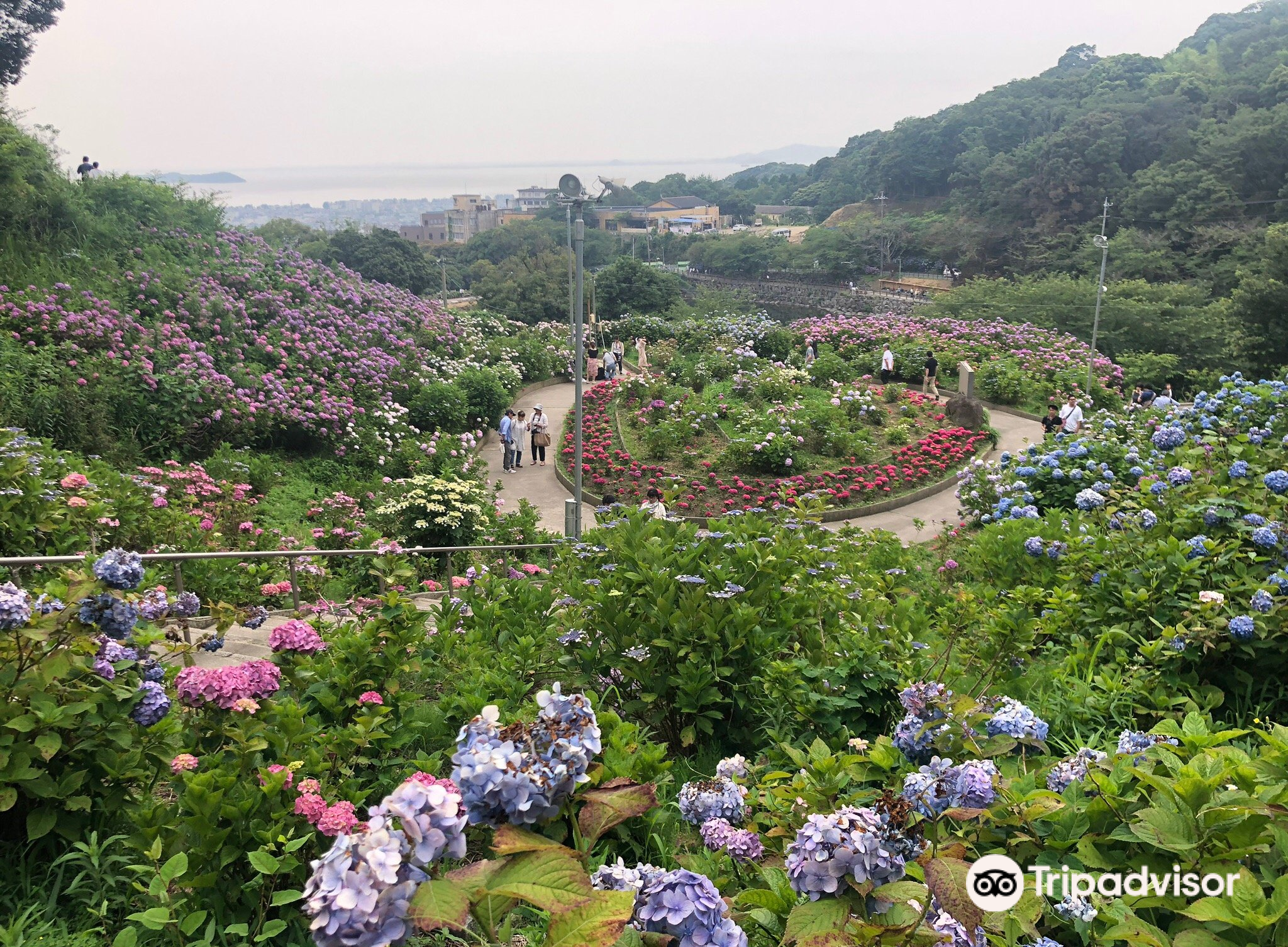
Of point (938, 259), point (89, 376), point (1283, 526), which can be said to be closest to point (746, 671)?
point (1283, 526)

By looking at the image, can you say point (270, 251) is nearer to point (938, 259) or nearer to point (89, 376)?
point (89, 376)

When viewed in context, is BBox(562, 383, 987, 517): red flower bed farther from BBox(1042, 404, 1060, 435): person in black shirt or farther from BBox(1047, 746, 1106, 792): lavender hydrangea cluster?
BBox(1047, 746, 1106, 792): lavender hydrangea cluster

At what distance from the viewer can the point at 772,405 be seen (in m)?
16.2

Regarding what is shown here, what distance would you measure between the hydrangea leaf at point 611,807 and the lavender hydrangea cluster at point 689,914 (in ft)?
0.68

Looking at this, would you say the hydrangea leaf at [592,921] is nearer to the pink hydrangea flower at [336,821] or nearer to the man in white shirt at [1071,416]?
the pink hydrangea flower at [336,821]

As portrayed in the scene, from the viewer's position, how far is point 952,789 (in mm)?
1857

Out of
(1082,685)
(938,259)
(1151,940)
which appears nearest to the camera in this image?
(1151,940)

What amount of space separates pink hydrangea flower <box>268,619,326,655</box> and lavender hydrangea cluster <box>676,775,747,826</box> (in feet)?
5.55

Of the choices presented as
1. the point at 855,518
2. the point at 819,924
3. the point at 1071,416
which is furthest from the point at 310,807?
the point at 1071,416

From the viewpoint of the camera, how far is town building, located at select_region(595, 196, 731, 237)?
10862 centimetres

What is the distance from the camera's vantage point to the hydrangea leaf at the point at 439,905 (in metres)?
1.16

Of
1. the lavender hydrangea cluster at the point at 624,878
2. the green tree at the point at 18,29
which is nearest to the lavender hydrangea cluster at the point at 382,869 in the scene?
the lavender hydrangea cluster at the point at 624,878

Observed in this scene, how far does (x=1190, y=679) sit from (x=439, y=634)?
312 cm

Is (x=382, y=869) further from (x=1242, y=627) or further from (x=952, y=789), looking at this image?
(x=1242, y=627)
